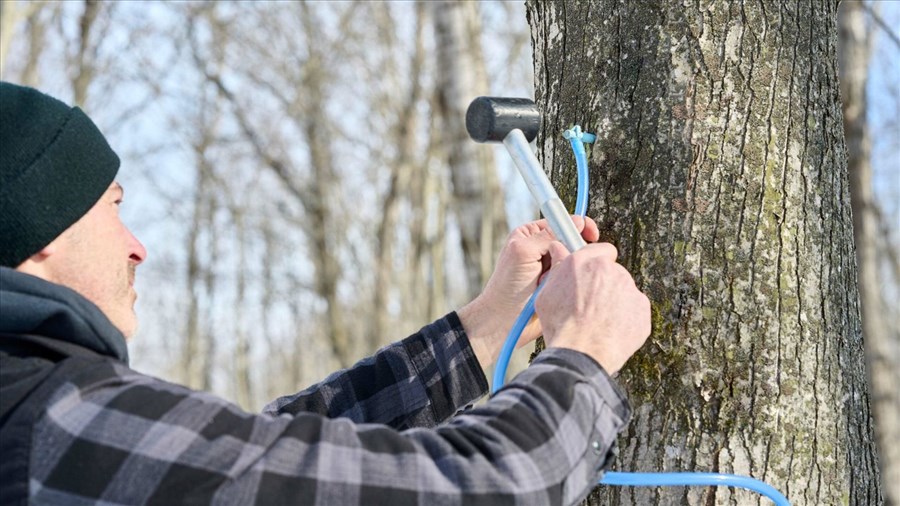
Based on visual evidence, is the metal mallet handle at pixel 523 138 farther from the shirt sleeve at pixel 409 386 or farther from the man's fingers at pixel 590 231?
the shirt sleeve at pixel 409 386

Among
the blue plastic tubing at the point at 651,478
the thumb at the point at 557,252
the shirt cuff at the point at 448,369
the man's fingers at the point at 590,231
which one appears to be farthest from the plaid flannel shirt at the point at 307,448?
the shirt cuff at the point at 448,369

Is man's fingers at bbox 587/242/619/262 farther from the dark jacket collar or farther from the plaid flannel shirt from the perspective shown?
the dark jacket collar

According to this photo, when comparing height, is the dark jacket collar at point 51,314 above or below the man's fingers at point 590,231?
below

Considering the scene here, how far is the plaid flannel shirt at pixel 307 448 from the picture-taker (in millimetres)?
1220

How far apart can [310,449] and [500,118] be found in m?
0.71

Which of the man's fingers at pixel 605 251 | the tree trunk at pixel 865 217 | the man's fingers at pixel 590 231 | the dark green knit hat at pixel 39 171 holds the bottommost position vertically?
the tree trunk at pixel 865 217

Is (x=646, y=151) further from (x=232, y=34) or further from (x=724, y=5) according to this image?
(x=232, y=34)

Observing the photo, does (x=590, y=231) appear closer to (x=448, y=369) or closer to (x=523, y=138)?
(x=523, y=138)

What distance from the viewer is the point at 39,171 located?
4.76ft

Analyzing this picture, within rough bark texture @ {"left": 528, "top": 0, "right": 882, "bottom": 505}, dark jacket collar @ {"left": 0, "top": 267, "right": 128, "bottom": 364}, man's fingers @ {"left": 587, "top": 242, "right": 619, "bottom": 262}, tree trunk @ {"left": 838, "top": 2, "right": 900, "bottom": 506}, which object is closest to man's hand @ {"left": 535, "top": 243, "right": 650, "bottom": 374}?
man's fingers @ {"left": 587, "top": 242, "right": 619, "bottom": 262}

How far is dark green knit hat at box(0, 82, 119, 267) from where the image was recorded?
1427mm

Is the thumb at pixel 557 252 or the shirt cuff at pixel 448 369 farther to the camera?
the shirt cuff at pixel 448 369

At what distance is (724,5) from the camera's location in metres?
1.77

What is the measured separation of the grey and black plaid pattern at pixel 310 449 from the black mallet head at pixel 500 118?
1.57 ft
